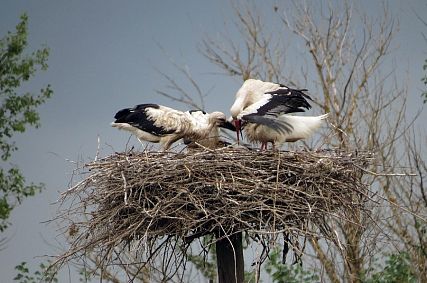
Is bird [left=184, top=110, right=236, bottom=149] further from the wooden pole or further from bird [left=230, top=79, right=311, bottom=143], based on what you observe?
the wooden pole

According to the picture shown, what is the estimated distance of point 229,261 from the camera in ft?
28.7

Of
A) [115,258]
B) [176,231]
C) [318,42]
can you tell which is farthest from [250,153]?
[318,42]

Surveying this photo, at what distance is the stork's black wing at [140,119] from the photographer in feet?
31.3

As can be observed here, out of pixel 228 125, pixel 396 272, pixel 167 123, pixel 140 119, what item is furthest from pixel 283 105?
pixel 396 272

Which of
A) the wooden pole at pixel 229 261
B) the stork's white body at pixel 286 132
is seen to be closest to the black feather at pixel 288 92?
the stork's white body at pixel 286 132

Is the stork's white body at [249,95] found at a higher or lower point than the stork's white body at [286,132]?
higher

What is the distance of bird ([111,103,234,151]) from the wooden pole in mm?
1235

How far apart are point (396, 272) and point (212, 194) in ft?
17.4

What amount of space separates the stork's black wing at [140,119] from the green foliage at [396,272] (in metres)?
4.33

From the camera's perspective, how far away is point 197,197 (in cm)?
774

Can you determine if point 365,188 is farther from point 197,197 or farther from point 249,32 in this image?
point 249,32

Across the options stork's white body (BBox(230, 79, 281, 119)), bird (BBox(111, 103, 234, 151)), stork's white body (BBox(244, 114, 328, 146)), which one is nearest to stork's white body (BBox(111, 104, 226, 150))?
bird (BBox(111, 103, 234, 151))

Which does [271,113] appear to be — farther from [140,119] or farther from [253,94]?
[140,119]

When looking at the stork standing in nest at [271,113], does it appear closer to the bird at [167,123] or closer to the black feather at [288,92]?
the black feather at [288,92]
